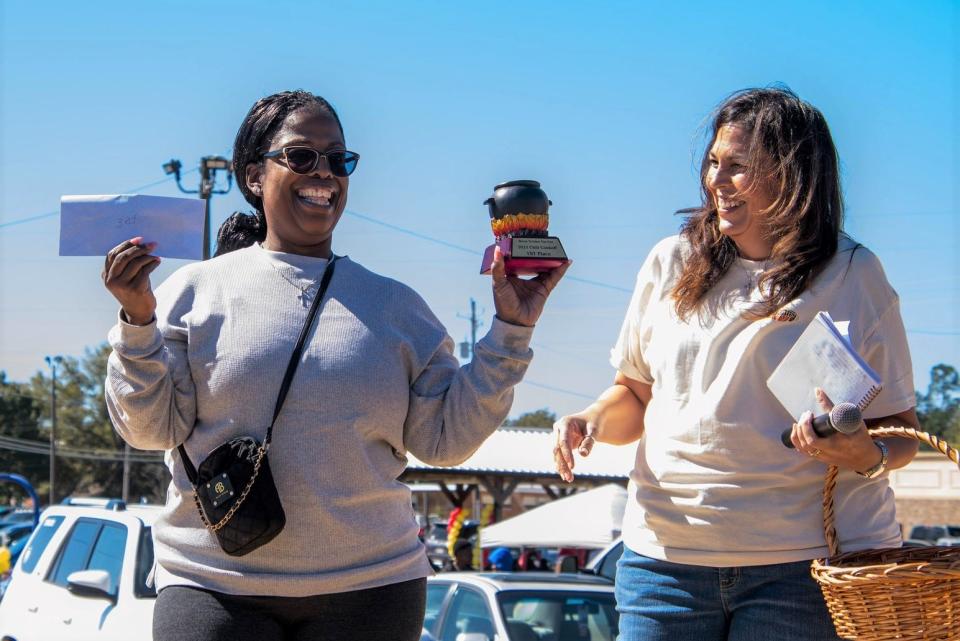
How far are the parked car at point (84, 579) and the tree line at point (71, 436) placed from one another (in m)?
64.2

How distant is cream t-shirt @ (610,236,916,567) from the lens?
2734 mm

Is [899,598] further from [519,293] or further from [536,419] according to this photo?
[536,419]

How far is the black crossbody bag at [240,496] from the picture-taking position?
8.77ft

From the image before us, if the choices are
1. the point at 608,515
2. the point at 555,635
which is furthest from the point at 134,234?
the point at 608,515

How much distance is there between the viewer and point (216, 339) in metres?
2.86

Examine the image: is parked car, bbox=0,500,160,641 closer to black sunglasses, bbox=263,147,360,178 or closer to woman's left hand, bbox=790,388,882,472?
black sunglasses, bbox=263,147,360,178

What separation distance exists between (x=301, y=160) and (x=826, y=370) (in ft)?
4.34

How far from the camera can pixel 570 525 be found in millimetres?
20469

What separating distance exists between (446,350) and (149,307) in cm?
74

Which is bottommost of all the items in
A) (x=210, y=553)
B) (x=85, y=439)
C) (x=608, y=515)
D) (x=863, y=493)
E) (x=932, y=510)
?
(x=85, y=439)

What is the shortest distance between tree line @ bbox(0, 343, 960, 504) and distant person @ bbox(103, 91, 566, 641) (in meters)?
70.4

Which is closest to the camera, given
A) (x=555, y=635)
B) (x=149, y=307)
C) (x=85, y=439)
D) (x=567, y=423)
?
(x=149, y=307)

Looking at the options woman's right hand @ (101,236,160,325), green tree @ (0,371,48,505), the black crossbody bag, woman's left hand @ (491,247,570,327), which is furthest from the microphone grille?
green tree @ (0,371,48,505)

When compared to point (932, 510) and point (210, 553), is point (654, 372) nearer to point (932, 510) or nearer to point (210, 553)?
point (210, 553)
